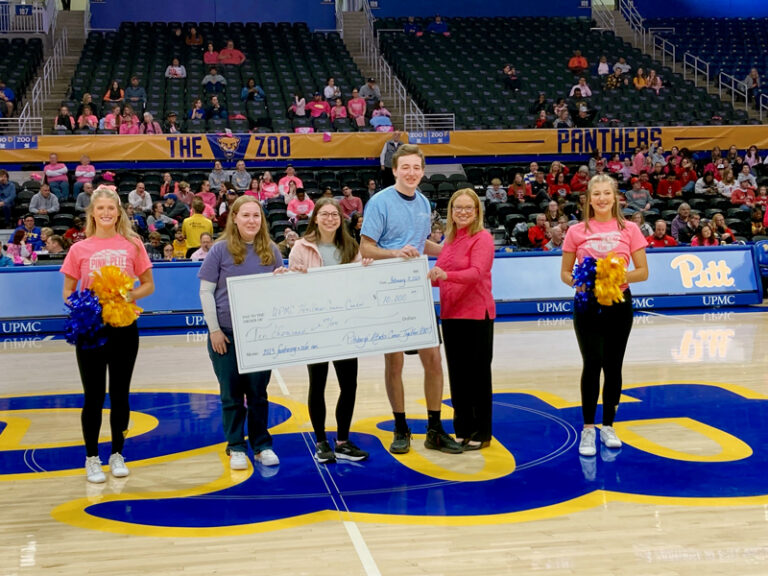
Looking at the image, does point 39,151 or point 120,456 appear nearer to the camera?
point 120,456

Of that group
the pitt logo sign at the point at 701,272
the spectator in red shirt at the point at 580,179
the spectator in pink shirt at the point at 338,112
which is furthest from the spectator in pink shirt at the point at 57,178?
the pitt logo sign at the point at 701,272

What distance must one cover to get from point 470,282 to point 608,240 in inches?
37.5

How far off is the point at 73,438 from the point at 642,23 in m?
26.4

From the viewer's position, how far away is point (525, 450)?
6.07 meters

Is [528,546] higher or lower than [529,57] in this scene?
lower

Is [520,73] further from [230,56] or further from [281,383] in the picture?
[281,383]

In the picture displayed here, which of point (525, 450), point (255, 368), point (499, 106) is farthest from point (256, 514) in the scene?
point (499, 106)

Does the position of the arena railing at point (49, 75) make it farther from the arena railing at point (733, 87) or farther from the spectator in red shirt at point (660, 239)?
the arena railing at point (733, 87)

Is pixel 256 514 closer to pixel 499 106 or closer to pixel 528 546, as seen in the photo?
pixel 528 546

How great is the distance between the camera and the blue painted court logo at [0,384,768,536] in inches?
192

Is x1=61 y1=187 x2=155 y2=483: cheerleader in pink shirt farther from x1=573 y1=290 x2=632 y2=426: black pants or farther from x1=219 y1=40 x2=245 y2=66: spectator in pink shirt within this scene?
x1=219 y1=40 x2=245 y2=66: spectator in pink shirt

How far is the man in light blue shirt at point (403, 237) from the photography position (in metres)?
5.74

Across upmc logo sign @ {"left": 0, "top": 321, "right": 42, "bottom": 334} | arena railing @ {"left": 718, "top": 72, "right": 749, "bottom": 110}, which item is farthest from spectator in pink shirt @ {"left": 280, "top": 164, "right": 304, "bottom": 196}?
arena railing @ {"left": 718, "top": 72, "right": 749, "bottom": 110}

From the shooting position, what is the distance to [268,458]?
5.75m
